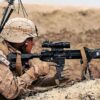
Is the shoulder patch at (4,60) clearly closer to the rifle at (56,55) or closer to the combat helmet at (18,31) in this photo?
the rifle at (56,55)

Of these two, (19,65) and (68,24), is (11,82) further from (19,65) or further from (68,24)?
(68,24)

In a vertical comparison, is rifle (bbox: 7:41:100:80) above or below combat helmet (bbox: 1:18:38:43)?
below

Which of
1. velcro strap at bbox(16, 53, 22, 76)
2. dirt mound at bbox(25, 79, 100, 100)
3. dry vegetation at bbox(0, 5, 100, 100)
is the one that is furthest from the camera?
dry vegetation at bbox(0, 5, 100, 100)

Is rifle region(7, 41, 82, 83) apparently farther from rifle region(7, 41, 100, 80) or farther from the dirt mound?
the dirt mound

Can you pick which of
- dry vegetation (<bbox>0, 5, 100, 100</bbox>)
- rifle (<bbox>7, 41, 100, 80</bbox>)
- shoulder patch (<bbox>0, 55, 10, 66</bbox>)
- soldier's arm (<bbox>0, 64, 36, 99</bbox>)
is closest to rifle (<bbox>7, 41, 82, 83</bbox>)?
rifle (<bbox>7, 41, 100, 80</bbox>)

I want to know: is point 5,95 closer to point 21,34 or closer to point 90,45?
point 21,34

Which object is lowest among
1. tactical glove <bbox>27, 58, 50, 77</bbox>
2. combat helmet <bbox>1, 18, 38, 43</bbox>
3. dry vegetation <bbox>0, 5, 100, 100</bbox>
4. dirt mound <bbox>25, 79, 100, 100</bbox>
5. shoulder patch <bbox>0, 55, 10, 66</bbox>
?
dry vegetation <bbox>0, 5, 100, 100</bbox>

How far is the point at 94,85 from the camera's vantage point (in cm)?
667

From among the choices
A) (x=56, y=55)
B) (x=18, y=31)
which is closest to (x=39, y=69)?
(x=56, y=55)

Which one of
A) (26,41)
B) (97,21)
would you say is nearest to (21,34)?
(26,41)

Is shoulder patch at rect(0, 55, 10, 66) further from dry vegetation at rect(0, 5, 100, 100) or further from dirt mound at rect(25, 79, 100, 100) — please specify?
dry vegetation at rect(0, 5, 100, 100)

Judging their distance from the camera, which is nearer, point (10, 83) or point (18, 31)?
point (10, 83)

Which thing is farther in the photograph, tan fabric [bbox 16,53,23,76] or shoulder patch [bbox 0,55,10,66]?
tan fabric [bbox 16,53,23,76]

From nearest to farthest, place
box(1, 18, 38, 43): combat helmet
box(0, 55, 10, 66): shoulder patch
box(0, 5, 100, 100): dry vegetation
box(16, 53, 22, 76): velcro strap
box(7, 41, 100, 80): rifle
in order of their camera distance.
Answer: box(0, 55, 10, 66): shoulder patch → box(16, 53, 22, 76): velcro strap → box(7, 41, 100, 80): rifle → box(1, 18, 38, 43): combat helmet → box(0, 5, 100, 100): dry vegetation
